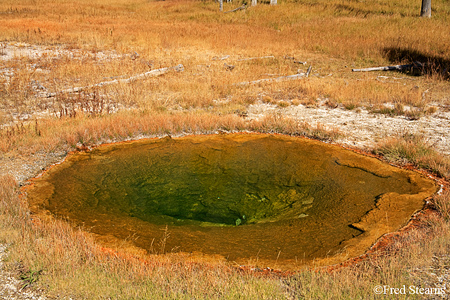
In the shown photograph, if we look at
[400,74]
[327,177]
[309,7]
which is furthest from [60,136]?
[309,7]

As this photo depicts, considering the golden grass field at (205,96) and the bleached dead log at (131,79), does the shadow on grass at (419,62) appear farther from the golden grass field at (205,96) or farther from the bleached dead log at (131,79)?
the bleached dead log at (131,79)

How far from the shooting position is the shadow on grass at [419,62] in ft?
38.8

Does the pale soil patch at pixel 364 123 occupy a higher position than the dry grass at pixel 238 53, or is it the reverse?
the dry grass at pixel 238 53

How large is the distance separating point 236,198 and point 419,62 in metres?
9.94

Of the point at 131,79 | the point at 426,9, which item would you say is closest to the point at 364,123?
the point at 131,79

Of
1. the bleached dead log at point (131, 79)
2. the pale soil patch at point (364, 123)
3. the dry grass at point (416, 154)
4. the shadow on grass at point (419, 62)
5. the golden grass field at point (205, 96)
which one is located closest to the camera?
the golden grass field at point (205, 96)

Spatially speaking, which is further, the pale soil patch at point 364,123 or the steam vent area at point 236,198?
the pale soil patch at point 364,123

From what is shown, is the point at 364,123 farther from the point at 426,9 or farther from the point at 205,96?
the point at 426,9

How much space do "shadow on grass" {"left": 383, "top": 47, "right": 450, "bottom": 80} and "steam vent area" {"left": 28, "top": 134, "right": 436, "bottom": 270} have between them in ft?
22.0

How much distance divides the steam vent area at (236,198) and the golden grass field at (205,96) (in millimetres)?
349

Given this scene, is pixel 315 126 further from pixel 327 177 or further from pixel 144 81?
pixel 144 81

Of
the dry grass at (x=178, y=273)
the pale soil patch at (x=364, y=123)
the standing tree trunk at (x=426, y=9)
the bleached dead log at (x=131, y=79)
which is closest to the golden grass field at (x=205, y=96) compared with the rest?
the dry grass at (x=178, y=273)

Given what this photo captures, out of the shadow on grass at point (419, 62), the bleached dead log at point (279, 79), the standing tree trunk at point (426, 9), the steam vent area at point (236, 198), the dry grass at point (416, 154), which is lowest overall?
the steam vent area at point (236, 198)

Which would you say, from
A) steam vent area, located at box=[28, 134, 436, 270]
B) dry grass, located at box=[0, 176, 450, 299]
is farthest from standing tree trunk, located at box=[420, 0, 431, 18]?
dry grass, located at box=[0, 176, 450, 299]
